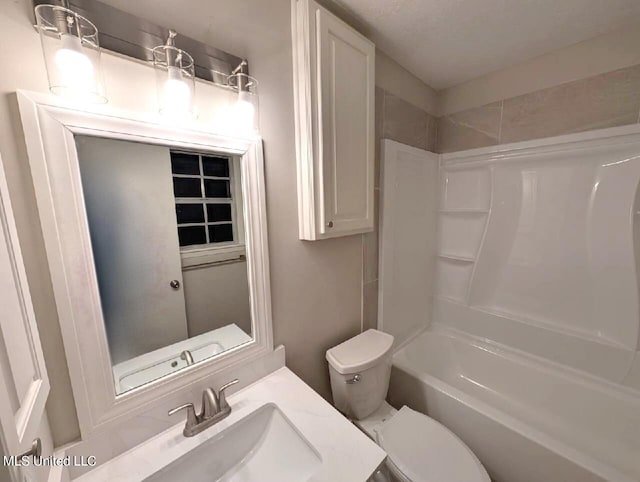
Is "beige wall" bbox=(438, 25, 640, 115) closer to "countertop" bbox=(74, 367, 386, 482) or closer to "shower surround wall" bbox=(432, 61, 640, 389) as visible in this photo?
"shower surround wall" bbox=(432, 61, 640, 389)

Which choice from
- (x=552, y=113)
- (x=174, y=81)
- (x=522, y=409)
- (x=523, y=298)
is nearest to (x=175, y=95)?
(x=174, y=81)

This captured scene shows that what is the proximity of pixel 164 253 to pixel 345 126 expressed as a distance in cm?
91

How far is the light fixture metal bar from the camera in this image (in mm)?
640

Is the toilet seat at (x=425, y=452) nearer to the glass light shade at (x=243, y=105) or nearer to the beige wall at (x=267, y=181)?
the beige wall at (x=267, y=181)

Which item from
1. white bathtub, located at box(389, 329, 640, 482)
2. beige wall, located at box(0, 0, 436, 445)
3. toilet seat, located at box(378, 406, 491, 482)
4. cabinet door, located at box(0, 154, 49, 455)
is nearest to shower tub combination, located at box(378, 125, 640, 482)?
white bathtub, located at box(389, 329, 640, 482)

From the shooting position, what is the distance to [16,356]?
424mm

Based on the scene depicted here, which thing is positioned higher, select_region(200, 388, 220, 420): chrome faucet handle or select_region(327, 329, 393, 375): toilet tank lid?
select_region(200, 388, 220, 420): chrome faucet handle

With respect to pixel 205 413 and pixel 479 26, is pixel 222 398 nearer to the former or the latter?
pixel 205 413

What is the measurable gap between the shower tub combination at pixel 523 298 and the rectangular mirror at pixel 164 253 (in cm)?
96

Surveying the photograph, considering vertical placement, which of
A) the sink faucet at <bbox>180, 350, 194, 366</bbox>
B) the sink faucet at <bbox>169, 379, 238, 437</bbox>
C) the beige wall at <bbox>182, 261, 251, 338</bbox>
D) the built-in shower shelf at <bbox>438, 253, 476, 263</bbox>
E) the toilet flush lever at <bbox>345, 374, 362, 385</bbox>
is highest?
the beige wall at <bbox>182, 261, 251, 338</bbox>

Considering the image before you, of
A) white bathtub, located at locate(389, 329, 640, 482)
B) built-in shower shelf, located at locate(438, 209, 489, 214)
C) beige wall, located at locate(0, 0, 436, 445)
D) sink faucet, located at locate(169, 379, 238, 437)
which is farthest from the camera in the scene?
built-in shower shelf, located at locate(438, 209, 489, 214)

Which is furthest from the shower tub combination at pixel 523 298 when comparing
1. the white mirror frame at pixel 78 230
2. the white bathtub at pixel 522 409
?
the white mirror frame at pixel 78 230

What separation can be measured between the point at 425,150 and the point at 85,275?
2.03m

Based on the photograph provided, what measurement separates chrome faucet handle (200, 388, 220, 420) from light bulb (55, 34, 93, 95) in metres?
0.94
